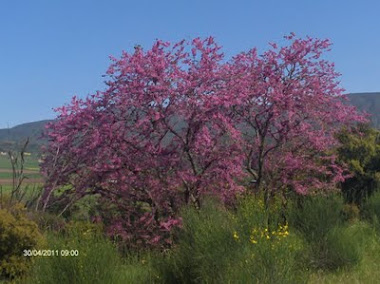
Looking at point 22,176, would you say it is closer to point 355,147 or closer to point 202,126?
point 202,126

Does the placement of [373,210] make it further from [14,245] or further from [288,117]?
[14,245]

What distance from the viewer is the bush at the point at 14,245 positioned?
707 cm

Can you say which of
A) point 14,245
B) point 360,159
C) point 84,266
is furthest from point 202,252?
point 360,159

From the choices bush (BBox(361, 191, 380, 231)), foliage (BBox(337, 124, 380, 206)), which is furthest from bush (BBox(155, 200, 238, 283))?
foliage (BBox(337, 124, 380, 206))

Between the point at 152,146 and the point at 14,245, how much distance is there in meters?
3.48

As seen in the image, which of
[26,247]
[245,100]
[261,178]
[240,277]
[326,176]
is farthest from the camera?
[326,176]

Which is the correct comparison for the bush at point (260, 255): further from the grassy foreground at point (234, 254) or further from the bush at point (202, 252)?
the bush at point (202, 252)

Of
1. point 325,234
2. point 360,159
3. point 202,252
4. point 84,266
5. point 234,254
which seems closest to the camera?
point 84,266

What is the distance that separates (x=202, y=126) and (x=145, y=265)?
10.9 feet

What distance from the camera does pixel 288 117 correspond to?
11.5 m

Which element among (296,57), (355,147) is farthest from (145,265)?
(355,147)

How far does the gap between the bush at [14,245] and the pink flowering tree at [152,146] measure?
2462mm

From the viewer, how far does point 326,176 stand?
45.1 ft

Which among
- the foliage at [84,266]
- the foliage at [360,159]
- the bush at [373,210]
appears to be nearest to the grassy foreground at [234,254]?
the foliage at [84,266]
